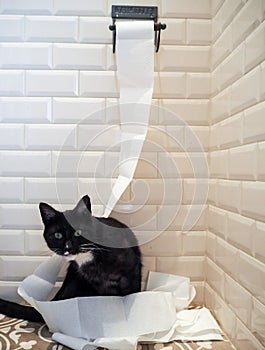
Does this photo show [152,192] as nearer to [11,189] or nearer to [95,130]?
[95,130]

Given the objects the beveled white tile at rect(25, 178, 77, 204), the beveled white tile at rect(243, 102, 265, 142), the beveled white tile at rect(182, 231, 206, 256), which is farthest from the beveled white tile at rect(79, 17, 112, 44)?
the beveled white tile at rect(182, 231, 206, 256)

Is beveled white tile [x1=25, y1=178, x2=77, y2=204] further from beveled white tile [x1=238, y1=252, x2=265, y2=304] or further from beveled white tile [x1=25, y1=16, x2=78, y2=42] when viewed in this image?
beveled white tile [x1=238, y1=252, x2=265, y2=304]

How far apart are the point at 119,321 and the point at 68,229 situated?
26cm

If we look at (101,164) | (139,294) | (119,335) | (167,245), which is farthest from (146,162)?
(119,335)

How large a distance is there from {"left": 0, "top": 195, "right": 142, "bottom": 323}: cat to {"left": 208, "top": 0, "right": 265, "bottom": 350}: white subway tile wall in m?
0.25

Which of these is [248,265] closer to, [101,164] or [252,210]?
[252,210]

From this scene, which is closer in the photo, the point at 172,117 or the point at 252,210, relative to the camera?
the point at 252,210

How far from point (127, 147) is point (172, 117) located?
233mm

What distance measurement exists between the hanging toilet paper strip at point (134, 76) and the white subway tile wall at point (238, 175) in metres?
0.21

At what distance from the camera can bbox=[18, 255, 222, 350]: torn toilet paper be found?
0.91 m

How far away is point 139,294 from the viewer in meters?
0.98

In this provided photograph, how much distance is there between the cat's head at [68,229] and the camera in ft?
3.23

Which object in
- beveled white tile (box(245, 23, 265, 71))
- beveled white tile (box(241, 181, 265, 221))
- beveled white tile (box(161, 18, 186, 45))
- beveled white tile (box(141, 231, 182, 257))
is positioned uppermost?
beveled white tile (box(161, 18, 186, 45))

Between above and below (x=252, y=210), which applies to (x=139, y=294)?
below
